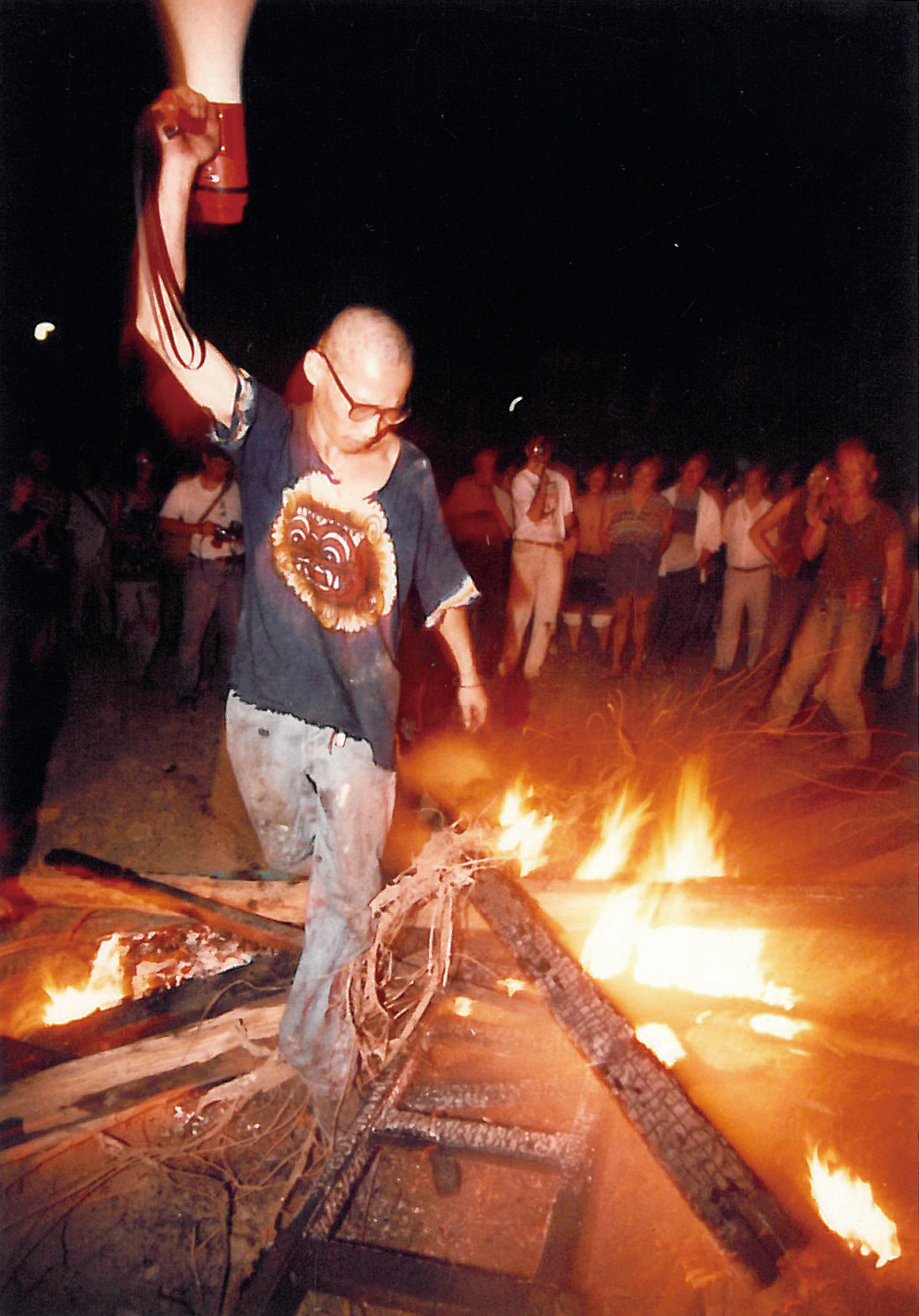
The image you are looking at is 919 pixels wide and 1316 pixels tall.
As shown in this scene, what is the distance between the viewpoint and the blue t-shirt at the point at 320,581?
2840 mm

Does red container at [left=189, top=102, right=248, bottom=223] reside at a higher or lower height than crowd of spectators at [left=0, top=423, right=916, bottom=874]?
higher

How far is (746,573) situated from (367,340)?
21.0 feet

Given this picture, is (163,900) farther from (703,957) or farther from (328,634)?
(703,957)

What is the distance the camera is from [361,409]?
2.71 m

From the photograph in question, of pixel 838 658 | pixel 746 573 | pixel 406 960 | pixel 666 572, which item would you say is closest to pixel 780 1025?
pixel 406 960

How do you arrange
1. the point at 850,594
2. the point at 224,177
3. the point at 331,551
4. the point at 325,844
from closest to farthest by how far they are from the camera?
the point at 224,177
the point at 331,551
the point at 325,844
the point at 850,594

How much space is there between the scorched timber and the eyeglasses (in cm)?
201

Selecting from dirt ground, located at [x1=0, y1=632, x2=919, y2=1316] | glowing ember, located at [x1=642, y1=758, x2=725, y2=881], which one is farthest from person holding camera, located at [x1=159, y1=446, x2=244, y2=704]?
glowing ember, located at [x1=642, y1=758, x2=725, y2=881]

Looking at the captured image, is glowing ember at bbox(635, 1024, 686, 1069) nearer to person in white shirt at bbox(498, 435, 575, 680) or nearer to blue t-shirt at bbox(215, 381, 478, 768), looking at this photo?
blue t-shirt at bbox(215, 381, 478, 768)

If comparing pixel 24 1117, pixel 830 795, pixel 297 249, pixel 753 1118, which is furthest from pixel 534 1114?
pixel 297 249

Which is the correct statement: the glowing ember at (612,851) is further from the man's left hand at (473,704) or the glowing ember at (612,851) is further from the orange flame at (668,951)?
the man's left hand at (473,704)

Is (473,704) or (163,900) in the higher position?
(473,704)

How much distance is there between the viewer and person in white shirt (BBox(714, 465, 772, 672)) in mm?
7996

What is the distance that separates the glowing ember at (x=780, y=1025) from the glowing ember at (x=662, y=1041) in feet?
1.19
